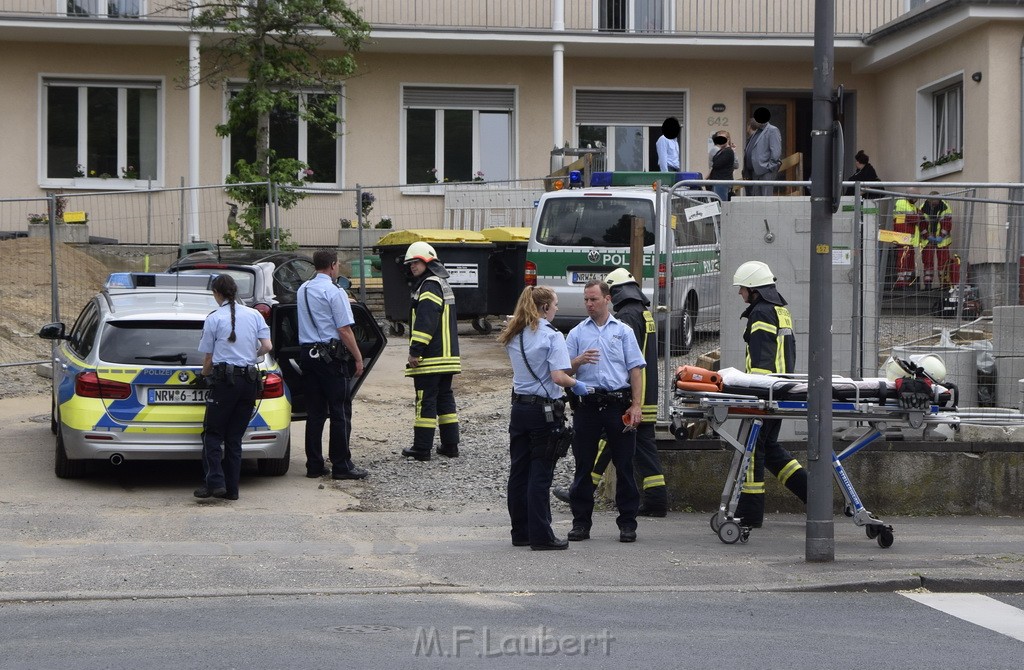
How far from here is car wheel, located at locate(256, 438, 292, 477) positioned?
11.5m

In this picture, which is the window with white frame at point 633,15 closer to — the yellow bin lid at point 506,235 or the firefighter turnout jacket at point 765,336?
the yellow bin lid at point 506,235

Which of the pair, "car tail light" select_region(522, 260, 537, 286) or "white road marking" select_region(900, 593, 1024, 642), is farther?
"car tail light" select_region(522, 260, 537, 286)

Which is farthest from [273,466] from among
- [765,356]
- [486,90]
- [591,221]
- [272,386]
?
[486,90]

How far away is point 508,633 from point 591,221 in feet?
34.3

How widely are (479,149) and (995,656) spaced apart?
69.6ft

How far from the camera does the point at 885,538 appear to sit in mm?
9164

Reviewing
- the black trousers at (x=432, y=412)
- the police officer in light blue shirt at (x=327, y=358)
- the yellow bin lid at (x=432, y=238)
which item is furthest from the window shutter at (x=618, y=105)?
the police officer in light blue shirt at (x=327, y=358)

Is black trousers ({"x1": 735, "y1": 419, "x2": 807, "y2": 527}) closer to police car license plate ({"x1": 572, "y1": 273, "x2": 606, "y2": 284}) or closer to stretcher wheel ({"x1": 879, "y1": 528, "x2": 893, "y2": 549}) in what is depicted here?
stretcher wheel ({"x1": 879, "y1": 528, "x2": 893, "y2": 549})

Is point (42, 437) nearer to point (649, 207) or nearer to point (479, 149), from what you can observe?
point (649, 207)

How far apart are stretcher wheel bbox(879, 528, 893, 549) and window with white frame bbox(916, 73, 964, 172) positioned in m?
→ 15.8

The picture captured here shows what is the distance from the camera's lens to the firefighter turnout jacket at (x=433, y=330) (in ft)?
39.6

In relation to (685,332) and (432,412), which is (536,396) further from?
(432,412)

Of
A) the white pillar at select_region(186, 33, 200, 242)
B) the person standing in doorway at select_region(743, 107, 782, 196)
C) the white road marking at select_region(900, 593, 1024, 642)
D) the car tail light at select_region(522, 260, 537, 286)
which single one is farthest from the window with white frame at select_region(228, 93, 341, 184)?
the white road marking at select_region(900, 593, 1024, 642)

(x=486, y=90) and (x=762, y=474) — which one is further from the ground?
(x=486, y=90)
